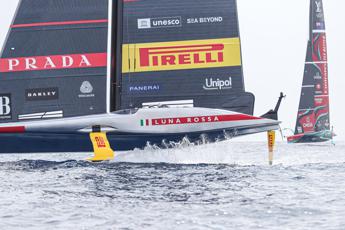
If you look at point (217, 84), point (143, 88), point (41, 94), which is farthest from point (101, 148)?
point (217, 84)

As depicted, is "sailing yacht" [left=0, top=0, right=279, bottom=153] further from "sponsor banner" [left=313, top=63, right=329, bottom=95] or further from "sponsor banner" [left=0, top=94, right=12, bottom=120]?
"sponsor banner" [left=313, top=63, right=329, bottom=95]

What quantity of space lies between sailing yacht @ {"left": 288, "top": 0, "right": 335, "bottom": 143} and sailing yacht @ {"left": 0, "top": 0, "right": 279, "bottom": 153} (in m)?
25.9

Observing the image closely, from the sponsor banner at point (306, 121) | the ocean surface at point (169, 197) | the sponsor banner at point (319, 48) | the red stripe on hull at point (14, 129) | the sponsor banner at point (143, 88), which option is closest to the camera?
the ocean surface at point (169, 197)

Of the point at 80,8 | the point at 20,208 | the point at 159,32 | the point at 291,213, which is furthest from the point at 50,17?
the point at 291,213

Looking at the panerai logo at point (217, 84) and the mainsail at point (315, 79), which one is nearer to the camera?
the panerai logo at point (217, 84)

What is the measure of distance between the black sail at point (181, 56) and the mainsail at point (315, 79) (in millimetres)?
25895

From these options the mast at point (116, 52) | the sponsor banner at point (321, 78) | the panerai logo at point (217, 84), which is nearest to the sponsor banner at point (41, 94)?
the mast at point (116, 52)

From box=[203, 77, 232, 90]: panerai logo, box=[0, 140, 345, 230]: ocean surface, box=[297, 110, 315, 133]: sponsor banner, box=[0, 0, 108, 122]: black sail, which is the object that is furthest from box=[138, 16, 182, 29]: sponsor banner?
box=[297, 110, 315, 133]: sponsor banner

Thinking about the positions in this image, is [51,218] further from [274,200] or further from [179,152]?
[179,152]

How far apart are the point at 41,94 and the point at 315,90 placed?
97.6 ft

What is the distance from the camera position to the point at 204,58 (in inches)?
690

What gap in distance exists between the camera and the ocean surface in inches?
341

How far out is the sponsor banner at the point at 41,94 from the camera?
17109 mm

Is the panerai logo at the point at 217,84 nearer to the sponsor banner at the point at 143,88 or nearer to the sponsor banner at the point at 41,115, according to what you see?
the sponsor banner at the point at 143,88
